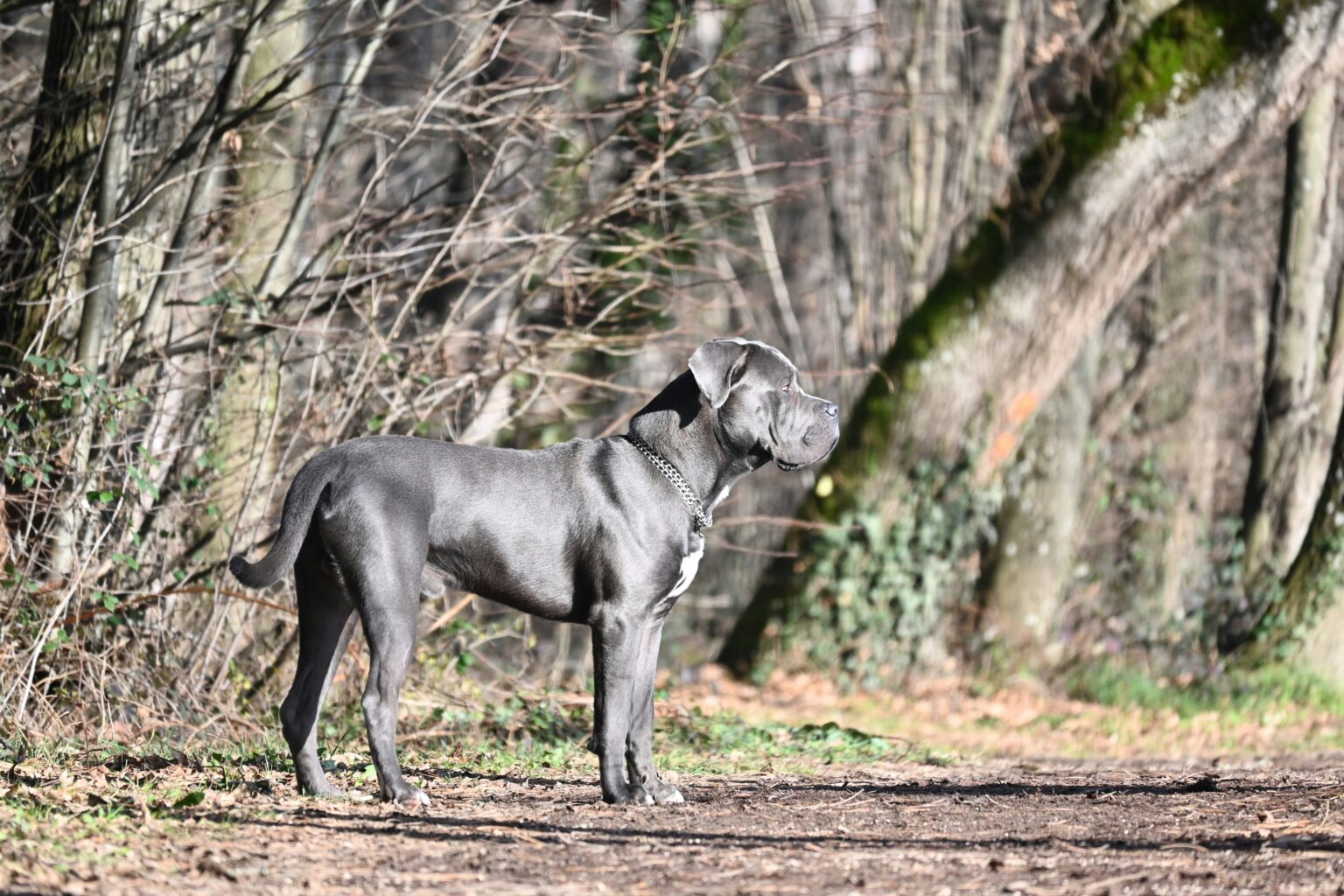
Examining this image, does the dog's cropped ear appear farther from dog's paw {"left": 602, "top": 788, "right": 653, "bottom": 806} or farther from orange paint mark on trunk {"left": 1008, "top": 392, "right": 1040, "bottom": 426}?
orange paint mark on trunk {"left": 1008, "top": 392, "right": 1040, "bottom": 426}

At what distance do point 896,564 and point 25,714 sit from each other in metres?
7.46

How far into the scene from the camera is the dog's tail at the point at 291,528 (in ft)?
19.6

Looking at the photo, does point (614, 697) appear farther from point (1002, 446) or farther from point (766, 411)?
point (1002, 446)

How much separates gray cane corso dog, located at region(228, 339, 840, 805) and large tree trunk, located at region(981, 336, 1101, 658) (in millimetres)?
7366

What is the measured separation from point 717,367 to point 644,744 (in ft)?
5.32

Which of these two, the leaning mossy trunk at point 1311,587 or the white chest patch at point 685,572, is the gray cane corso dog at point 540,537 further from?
the leaning mossy trunk at point 1311,587

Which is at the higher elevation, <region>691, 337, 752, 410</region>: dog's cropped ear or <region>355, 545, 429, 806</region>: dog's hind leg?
<region>691, 337, 752, 410</region>: dog's cropped ear

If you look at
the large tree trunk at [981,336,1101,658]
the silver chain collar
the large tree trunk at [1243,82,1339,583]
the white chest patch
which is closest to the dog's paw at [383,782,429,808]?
the white chest patch

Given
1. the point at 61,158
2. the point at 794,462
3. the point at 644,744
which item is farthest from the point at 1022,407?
the point at 61,158

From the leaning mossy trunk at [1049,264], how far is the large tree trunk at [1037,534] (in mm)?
665

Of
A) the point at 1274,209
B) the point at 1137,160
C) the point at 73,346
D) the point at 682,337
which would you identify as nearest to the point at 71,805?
the point at 73,346

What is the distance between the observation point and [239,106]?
348 inches

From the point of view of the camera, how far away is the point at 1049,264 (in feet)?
40.5

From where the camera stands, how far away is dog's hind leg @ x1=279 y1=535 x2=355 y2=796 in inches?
243
